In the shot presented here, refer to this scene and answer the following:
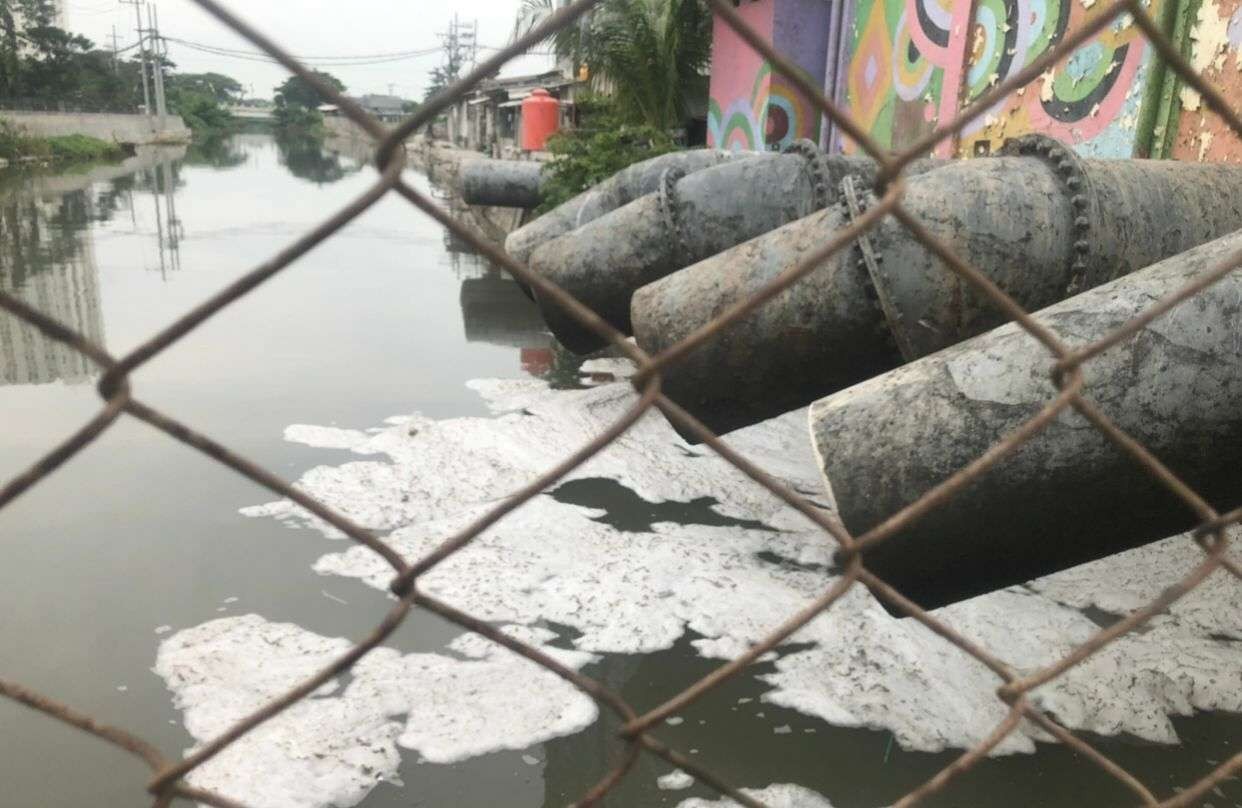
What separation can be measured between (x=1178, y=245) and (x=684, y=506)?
2236 mm

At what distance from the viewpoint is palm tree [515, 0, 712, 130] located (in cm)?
997

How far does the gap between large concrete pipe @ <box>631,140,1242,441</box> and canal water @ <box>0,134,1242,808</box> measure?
96 centimetres

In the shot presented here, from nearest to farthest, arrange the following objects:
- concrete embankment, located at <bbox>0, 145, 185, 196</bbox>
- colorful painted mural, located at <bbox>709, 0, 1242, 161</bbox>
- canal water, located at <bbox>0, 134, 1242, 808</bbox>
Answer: canal water, located at <bbox>0, 134, 1242, 808</bbox>
colorful painted mural, located at <bbox>709, 0, 1242, 161</bbox>
concrete embankment, located at <bbox>0, 145, 185, 196</bbox>

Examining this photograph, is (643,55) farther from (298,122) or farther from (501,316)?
(298,122)

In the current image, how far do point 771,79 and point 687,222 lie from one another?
4.88 metres

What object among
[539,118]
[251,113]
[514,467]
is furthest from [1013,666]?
[251,113]

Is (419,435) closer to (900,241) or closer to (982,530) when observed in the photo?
(900,241)

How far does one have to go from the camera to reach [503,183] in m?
9.77

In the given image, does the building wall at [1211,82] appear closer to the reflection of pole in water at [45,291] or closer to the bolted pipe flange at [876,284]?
the bolted pipe flange at [876,284]

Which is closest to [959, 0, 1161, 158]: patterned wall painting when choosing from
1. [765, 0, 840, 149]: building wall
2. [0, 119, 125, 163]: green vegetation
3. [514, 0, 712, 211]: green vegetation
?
[765, 0, 840, 149]: building wall

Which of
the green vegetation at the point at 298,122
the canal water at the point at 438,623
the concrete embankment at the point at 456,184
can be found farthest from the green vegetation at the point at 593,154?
the green vegetation at the point at 298,122

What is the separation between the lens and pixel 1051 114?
4652 mm

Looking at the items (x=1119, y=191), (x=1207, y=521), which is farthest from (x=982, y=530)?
(x=1119, y=191)

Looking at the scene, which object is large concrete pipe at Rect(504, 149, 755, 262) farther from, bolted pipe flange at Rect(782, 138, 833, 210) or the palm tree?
the palm tree
